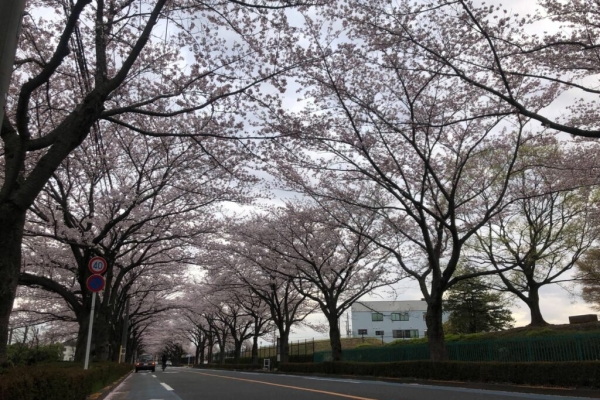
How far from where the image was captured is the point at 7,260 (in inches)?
241

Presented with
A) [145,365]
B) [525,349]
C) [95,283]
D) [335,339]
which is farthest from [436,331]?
[145,365]

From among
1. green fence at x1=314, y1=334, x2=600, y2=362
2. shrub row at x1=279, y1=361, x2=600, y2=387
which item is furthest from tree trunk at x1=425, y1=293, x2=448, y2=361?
green fence at x1=314, y1=334, x2=600, y2=362

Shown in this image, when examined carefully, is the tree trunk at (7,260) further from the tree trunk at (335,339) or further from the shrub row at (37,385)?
the tree trunk at (335,339)

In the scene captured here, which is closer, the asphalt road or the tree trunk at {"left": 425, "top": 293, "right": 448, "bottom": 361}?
the asphalt road

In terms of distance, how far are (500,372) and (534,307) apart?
17.6 metres

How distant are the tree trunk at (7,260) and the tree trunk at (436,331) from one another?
509 inches

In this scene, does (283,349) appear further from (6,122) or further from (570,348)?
(6,122)

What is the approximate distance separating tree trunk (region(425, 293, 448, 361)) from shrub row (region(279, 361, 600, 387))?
67 cm

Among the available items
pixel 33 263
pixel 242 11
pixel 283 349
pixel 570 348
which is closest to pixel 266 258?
pixel 283 349

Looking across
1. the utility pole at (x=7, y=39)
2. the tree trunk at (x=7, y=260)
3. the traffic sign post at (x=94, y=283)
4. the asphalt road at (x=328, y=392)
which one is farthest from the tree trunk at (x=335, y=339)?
the utility pole at (x=7, y=39)

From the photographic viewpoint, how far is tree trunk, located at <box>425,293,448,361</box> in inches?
597

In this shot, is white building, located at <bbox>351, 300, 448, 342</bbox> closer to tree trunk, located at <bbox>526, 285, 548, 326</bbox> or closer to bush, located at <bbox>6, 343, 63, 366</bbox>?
tree trunk, located at <bbox>526, 285, 548, 326</bbox>

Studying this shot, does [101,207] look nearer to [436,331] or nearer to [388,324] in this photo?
[436,331]

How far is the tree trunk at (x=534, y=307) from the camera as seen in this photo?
26511 millimetres
